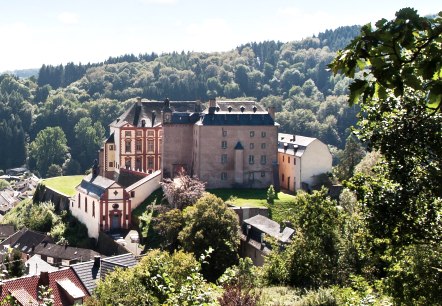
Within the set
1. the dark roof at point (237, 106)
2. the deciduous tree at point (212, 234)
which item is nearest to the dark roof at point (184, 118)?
the dark roof at point (237, 106)

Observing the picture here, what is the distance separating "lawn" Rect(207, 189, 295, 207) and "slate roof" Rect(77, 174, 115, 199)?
7994mm

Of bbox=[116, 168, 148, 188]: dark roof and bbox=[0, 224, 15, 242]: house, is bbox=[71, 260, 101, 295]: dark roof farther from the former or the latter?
bbox=[0, 224, 15, 242]: house

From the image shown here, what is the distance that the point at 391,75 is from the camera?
404 centimetres

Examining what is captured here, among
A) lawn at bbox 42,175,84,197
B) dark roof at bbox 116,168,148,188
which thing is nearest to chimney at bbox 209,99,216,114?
dark roof at bbox 116,168,148,188

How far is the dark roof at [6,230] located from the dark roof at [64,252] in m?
9.19

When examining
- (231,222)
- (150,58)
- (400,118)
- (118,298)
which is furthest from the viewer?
(150,58)

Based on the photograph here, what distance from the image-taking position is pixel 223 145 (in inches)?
1844

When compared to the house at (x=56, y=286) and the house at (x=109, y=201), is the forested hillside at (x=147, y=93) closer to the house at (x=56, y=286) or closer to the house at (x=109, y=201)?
A: the house at (x=109, y=201)

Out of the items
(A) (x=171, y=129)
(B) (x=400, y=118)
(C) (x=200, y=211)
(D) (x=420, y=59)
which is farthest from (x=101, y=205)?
(D) (x=420, y=59)

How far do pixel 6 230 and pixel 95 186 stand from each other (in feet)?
37.9

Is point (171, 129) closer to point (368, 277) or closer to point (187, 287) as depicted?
point (368, 277)

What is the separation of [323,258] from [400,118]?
33.9 feet

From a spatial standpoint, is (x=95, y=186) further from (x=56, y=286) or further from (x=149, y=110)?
(x=56, y=286)

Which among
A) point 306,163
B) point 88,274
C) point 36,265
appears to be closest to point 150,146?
point 306,163
